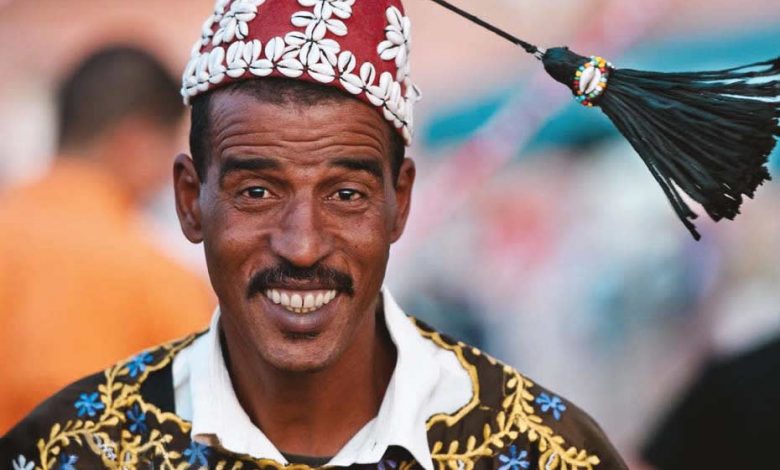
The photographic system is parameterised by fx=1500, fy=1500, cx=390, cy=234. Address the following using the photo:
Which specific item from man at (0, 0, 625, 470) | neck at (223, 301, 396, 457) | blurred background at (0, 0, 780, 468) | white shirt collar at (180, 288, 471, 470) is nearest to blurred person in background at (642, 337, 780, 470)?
Result: blurred background at (0, 0, 780, 468)

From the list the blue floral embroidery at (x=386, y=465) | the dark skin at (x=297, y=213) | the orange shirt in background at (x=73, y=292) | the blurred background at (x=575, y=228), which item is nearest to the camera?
the dark skin at (x=297, y=213)

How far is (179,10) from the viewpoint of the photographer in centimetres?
550

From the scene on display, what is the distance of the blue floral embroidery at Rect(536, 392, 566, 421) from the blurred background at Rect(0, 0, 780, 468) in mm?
1489

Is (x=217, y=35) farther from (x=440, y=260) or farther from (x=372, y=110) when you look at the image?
(x=440, y=260)

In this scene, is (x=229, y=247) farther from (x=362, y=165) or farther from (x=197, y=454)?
(x=197, y=454)

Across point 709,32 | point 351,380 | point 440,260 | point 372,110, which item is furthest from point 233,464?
point 709,32

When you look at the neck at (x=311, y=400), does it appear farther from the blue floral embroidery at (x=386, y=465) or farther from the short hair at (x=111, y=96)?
the short hair at (x=111, y=96)

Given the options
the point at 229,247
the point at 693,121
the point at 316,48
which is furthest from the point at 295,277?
the point at 693,121

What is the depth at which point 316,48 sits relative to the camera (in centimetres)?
330

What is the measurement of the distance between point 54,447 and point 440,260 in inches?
78.6

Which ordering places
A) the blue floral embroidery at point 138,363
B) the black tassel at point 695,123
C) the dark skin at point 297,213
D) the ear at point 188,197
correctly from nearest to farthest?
the black tassel at point 695,123 < the dark skin at point 297,213 < the ear at point 188,197 < the blue floral embroidery at point 138,363

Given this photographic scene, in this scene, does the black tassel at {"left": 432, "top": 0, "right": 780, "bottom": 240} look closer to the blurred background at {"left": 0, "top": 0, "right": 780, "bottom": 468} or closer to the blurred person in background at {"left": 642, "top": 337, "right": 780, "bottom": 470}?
the blurred background at {"left": 0, "top": 0, "right": 780, "bottom": 468}

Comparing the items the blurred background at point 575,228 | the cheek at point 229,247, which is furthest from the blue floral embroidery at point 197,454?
the blurred background at point 575,228

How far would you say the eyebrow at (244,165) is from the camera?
10.8 feet
